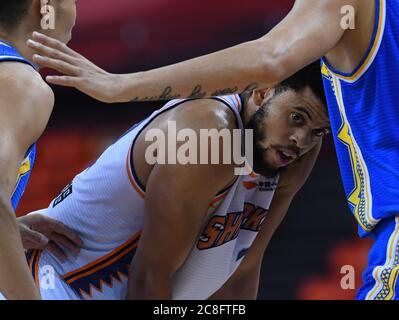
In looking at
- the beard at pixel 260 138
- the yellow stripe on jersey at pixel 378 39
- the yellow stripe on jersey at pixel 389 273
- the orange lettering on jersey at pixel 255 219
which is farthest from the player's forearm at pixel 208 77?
the orange lettering on jersey at pixel 255 219

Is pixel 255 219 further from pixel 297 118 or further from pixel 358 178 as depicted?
pixel 358 178

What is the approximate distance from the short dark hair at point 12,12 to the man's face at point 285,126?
83 centimetres

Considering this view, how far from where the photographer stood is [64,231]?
278 cm

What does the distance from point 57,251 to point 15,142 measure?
94cm

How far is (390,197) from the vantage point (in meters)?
2.00

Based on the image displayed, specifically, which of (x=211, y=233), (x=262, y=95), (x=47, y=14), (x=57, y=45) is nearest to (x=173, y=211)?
(x=211, y=233)

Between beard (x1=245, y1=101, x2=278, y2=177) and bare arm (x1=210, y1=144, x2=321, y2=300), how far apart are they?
0.72ft

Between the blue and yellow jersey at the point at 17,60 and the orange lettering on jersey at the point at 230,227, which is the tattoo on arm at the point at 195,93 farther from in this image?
the orange lettering on jersey at the point at 230,227

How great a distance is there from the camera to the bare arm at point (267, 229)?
2961 millimetres

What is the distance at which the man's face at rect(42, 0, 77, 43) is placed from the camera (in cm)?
243
